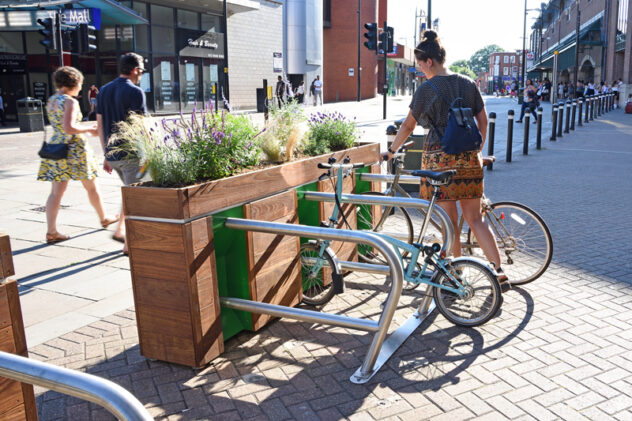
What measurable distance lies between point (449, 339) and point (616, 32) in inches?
1667

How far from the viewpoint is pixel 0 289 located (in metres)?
2.39

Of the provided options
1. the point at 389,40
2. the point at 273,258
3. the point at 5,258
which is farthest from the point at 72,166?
the point at 389,40

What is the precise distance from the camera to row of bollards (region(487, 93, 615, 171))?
12.2m

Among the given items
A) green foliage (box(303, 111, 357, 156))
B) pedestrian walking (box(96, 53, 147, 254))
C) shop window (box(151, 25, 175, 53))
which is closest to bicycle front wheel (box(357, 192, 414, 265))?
green foliage (box(303, 111, 357, 156))

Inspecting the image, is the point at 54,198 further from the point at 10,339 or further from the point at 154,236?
the point at 10,339

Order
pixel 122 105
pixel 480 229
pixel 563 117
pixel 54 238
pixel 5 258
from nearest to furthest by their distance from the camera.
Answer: pixel 5 258
pixel 480 229
pixel 122 105
pixel 54 238
pixel 563 117

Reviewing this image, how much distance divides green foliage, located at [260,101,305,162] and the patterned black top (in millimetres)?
1025

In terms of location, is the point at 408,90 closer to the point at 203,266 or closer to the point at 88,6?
the point at 88,6

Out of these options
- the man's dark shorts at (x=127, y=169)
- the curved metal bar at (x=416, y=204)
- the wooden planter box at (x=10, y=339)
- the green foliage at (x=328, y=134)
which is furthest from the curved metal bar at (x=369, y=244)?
the man's dark shorts at (x=127, y=169)

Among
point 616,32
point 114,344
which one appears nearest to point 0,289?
point 114,344

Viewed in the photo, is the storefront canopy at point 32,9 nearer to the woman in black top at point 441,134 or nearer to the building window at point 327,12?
the woman in black top at point 441,134

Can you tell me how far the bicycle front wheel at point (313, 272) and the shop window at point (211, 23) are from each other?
101ft

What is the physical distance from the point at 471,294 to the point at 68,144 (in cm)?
452

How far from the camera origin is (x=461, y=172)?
14.7ft
